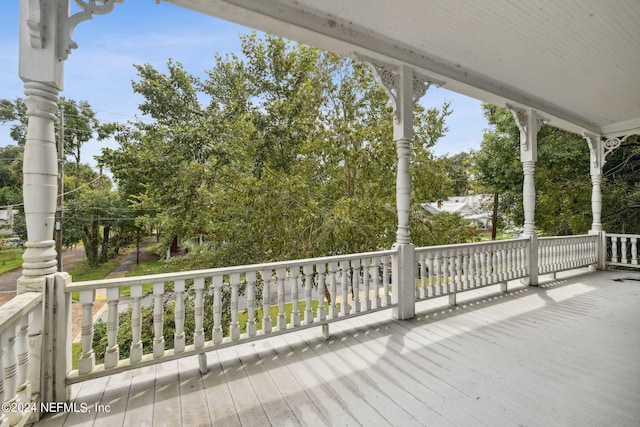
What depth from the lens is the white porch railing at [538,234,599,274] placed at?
473cm

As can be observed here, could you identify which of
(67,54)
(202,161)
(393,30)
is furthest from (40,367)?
(202,161)

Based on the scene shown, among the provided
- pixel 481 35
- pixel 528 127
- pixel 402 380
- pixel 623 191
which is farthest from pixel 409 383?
pixel 623 191

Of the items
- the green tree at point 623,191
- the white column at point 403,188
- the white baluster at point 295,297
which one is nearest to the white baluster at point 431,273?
the white column at point 403,188

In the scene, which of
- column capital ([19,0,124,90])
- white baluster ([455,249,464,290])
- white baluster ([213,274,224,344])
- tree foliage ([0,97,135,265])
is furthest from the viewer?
tree foliage ([0,97,135,265])

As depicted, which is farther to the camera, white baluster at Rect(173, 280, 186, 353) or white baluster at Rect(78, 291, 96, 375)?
white baluster at Rect(173, 280, 186, 353)

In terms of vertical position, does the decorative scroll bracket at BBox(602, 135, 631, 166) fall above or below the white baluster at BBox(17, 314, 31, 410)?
above

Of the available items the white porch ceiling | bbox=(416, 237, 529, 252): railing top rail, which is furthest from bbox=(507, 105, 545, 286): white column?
the white porch ceiling

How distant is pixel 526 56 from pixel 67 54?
12.9 feet

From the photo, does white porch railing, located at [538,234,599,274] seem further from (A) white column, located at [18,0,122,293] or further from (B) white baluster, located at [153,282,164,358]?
(A) white column, located at [18,0,122,293]

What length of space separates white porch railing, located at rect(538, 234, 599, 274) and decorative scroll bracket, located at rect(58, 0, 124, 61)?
19.1ft

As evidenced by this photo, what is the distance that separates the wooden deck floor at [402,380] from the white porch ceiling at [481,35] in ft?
8.57

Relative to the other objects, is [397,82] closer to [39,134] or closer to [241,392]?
[39,134]

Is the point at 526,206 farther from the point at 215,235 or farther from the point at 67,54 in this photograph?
the point at 215,235

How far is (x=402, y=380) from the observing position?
2000mm
